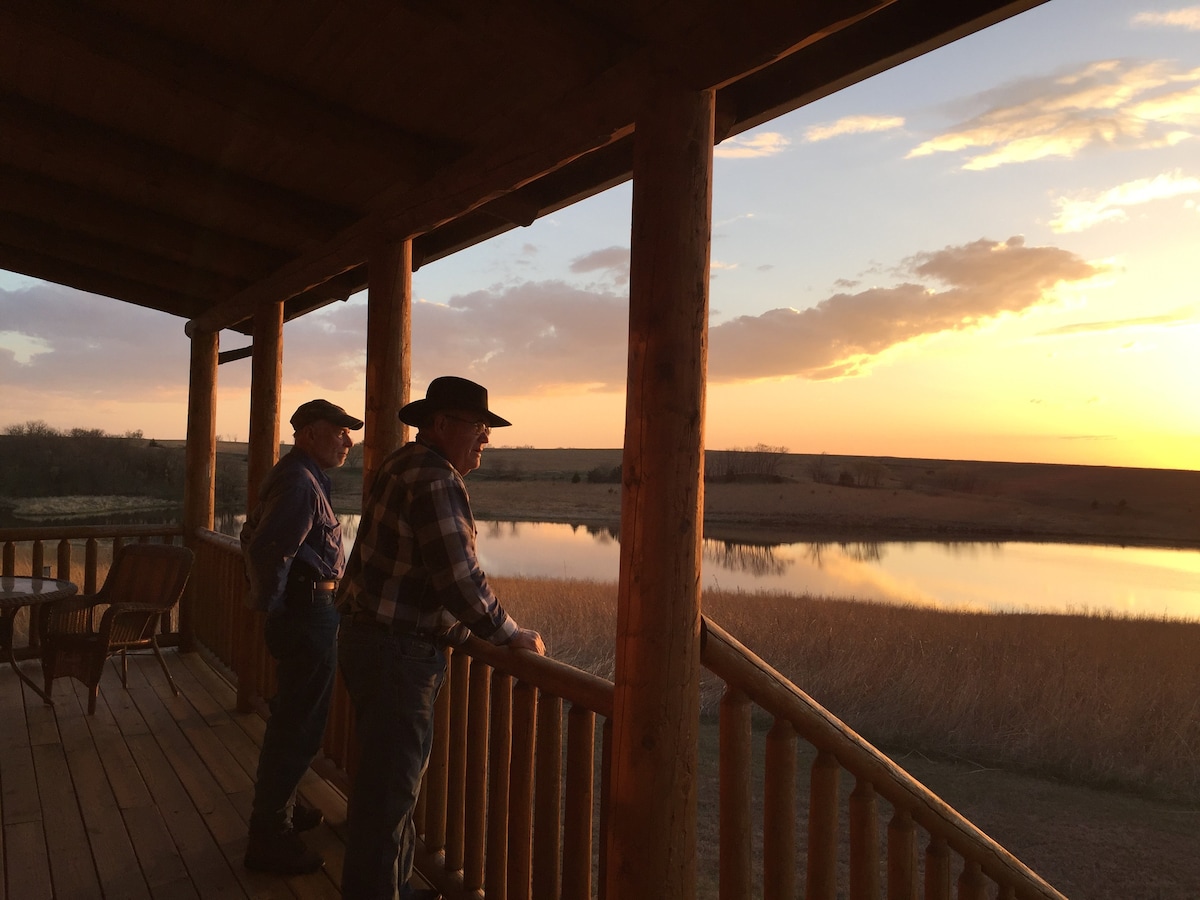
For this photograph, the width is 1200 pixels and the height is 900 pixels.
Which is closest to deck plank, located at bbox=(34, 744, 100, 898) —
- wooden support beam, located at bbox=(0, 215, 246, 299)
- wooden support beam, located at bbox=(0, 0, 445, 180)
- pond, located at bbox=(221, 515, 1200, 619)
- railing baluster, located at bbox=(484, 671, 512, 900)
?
railing baluster, located at bbox=(484, 671, 512, 900)

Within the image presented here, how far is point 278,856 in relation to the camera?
112 inches

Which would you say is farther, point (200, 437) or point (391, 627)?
point (200, 437)

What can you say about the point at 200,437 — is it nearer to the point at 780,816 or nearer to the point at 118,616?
the point at 118,616

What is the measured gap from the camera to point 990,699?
8.83m

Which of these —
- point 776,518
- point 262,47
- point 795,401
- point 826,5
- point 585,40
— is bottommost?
point 776,518

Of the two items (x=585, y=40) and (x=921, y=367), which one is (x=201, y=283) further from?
(x=921, y=367)

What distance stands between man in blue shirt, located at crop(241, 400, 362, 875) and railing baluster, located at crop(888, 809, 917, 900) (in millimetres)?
1901

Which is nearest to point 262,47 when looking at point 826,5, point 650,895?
point 826,5

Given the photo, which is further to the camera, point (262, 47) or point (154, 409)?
point (154, 409)

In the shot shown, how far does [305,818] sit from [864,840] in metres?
2.18

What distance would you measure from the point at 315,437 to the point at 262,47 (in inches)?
51.4

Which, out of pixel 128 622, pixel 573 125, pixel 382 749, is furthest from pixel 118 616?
pixel 573 125

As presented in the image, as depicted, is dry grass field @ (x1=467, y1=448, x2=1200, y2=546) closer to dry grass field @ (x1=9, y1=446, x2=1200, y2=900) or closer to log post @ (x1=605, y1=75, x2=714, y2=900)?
dry grass field @ (x1=9, y1=446, x2=1200, y2=900)

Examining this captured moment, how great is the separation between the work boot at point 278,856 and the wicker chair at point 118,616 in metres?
2.29
